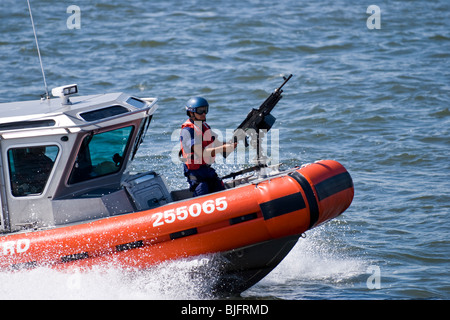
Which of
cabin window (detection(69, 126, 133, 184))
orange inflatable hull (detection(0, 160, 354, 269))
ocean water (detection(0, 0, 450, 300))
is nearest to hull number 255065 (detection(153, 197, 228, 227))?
orange inflatable hull (detection(0, 160, 354, 269))

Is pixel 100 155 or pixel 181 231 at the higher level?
pixel 100 155

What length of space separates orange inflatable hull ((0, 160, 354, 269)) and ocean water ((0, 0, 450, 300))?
18cm

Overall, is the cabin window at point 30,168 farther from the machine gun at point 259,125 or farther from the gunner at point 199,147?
the machine gun at point 259,125

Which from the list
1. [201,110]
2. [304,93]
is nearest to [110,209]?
[201,110]

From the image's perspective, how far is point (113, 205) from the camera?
755cm

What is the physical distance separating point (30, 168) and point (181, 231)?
1.61 m

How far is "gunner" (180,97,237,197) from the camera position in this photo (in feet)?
24.8

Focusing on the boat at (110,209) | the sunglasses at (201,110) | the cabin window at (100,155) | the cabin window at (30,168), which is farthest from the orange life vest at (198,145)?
the cabin window at (30,168)

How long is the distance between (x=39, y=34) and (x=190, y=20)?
4055 mm

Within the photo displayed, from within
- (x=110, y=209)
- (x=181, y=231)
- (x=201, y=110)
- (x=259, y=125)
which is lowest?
(x=181, y=231)

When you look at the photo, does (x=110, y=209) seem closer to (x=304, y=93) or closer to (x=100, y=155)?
(x=100, y=155)

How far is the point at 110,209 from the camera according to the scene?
24.8 feet
